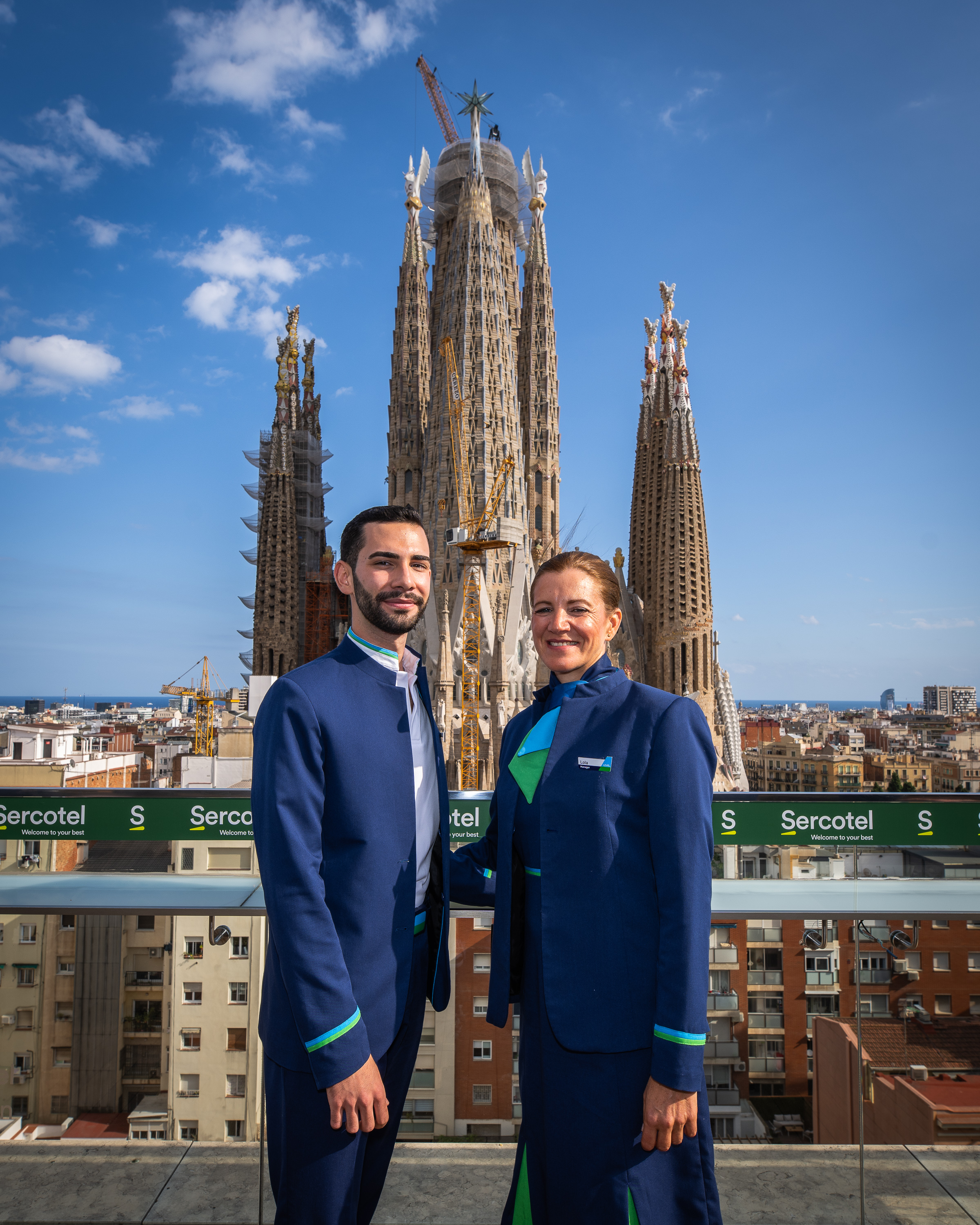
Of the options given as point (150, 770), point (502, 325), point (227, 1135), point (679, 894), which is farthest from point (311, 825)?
point (502, 325)

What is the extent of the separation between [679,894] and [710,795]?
27 centimetres

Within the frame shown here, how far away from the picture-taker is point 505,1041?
3.03 meters

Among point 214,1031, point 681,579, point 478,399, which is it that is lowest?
point 214,1031

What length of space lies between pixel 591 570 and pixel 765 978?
6.46ft

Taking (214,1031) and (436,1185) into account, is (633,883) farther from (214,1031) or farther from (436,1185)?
(214,1031)

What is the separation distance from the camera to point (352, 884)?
1.94m

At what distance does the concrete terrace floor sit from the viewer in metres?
2.77

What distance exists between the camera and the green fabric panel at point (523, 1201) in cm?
217

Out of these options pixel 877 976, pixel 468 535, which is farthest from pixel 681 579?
pixel 877 976

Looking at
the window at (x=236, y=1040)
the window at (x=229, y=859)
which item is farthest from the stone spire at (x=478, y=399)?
the window at (x=236, y=1040)

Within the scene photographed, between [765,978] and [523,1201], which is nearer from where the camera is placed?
[523,1201]

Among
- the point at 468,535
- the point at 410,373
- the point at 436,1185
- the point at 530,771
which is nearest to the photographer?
the point at 530,771

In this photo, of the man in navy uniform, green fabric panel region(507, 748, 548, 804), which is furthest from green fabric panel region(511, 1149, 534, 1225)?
green fabric panel region(507, 748, 548, 804)

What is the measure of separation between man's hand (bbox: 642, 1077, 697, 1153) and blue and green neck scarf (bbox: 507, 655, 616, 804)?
2.45 ft
